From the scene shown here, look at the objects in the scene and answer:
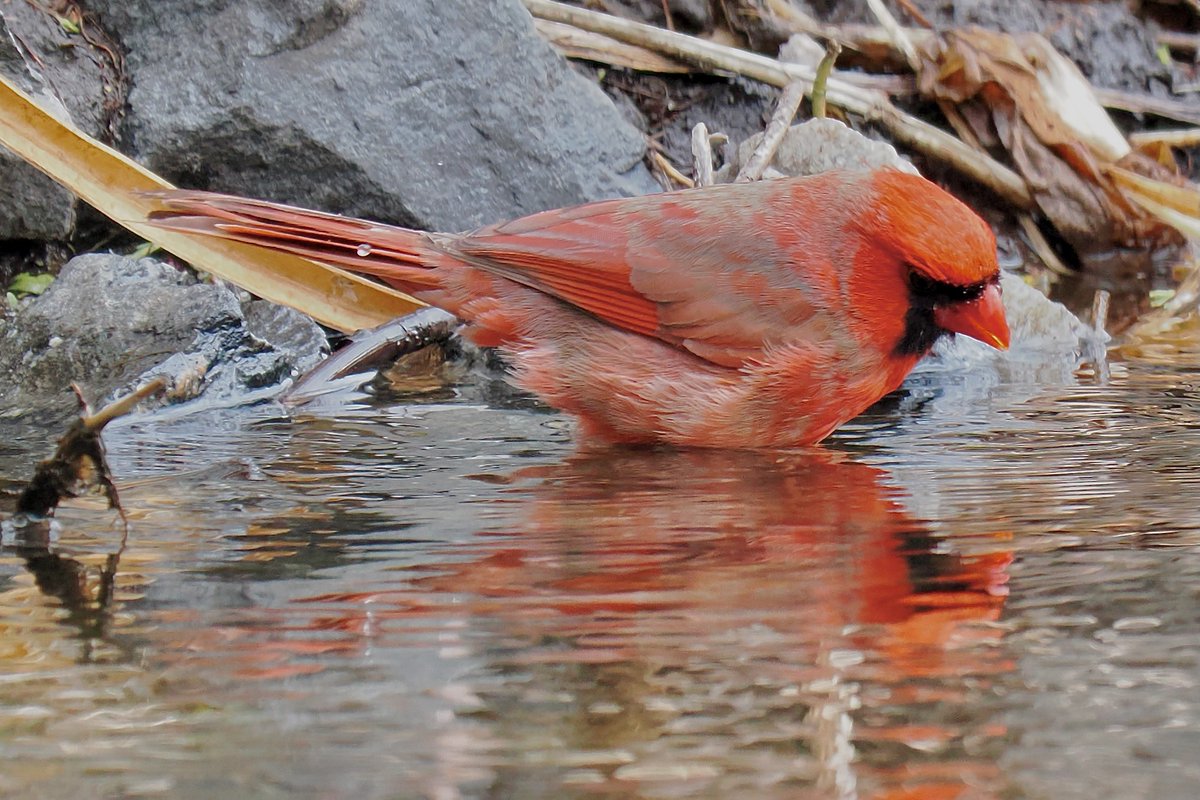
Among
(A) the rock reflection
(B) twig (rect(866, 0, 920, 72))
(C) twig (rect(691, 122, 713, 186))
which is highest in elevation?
(B) twig (rect(866, 0, 920, 72))

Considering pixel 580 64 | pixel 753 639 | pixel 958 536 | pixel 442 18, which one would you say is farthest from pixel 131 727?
pixel 580 64

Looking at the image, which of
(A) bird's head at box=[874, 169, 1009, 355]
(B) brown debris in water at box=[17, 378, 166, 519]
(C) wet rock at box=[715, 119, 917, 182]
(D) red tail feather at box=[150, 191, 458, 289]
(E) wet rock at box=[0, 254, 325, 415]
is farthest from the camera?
(C) wet rock at box=[715, 119, 917, 182]

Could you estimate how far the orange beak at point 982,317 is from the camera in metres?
4.07

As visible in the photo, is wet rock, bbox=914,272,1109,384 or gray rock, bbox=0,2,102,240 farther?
wet rock, bbox=914,272,1109,384

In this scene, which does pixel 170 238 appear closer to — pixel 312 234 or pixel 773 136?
pixel 312 234

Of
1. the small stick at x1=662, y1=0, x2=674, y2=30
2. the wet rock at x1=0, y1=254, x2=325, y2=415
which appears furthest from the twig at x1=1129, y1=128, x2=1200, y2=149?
the wet rock at x1=0, y1=254, x2=325, y2=415

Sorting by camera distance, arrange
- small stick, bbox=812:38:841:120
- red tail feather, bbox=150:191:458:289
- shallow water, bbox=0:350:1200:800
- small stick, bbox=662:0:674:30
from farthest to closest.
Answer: small stick, bbox=662:0:674:30
small stick, bbox=812:38:841:120
red tail feather, bbox=150:191:458:289
shallow water, bbox=0:350:1200:800

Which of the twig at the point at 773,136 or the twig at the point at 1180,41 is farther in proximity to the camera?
the twig at the point at 1180,41

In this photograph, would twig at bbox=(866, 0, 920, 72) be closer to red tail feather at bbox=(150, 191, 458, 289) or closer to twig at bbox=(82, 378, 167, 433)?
red tail feather at bbox=(150, 191, 458, 289)

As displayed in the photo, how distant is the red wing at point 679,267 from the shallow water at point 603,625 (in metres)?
0.38

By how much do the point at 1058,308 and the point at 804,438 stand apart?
1794 mm

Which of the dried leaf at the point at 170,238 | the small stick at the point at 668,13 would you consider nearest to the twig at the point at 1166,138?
the small stick at the point at 668,13

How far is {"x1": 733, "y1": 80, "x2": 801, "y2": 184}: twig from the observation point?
561 cm

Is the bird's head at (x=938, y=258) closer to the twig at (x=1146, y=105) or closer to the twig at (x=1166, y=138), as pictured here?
the twig at (x=1166, y=138)
